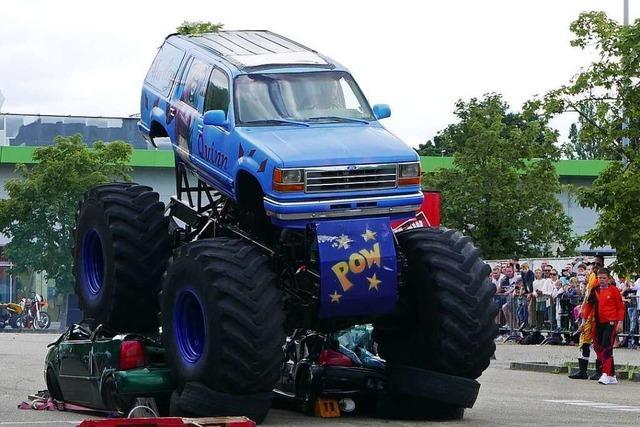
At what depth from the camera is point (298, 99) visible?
1602cm

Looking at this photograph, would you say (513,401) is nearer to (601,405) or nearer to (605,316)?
(601,405)

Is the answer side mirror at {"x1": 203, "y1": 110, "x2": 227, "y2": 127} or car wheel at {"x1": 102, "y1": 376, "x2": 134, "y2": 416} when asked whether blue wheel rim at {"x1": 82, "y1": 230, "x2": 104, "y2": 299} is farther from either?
side mirror at {"x1": 203, "y1": 110, "x2": 227, "y2": 127}

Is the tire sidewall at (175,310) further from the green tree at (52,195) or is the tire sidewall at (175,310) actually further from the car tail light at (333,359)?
the green tree at (52,195)

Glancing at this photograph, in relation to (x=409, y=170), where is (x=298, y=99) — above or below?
above

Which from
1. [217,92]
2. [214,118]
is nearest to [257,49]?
[217,92]

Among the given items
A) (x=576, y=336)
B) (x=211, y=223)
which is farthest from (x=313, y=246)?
(x=576, y=336)

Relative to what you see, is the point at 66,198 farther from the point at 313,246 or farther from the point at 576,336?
the point at 313,246

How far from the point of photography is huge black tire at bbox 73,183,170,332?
1638cm

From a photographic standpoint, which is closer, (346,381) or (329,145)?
(329,145)

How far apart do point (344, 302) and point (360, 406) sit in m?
2.15

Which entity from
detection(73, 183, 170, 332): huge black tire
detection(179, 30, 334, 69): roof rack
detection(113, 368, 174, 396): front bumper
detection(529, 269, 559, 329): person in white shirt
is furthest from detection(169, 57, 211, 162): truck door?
detection(529, 269, 559, 329): person in white shirt

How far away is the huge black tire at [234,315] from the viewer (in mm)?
14289

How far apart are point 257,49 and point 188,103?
37.9 inches

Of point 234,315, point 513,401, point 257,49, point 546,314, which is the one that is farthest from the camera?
point 546,314
